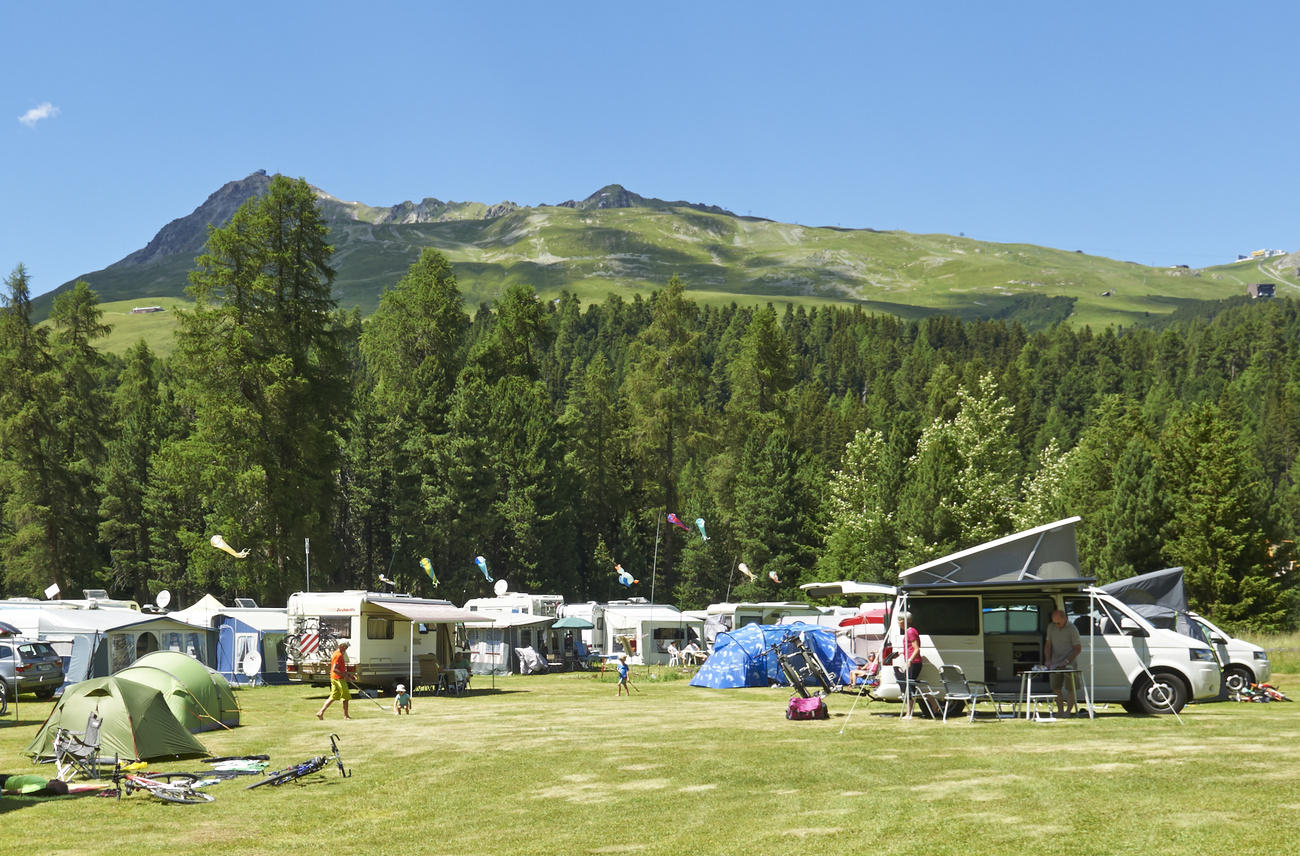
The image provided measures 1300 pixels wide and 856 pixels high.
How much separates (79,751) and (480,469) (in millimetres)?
42015

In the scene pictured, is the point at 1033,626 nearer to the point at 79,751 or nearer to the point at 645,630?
the point at 79,751

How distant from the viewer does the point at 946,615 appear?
718 inches

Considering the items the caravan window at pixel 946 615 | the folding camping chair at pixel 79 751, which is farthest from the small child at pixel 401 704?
the caravan window at pixel 946 615

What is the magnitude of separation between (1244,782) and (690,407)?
186ft

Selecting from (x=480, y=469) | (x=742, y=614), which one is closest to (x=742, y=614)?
(x=742, y=614)

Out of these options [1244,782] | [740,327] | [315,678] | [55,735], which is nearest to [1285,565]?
[315,678]

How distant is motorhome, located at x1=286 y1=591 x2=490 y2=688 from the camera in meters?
28.7

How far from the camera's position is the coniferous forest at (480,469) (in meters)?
41.0

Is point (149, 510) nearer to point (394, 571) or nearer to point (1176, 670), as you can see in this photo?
point (394, 571)

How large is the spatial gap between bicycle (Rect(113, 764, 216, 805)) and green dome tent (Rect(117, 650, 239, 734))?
398cm

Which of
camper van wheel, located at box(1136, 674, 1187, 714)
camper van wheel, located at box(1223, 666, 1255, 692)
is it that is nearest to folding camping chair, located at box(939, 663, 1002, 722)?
camper van wheel, located at box(1136, 674, 1187, 714)

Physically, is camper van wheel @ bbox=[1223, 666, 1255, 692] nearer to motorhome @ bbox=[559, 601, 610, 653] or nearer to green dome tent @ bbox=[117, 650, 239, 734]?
green dome tent @ bbox=[117, 650, 239, 734]

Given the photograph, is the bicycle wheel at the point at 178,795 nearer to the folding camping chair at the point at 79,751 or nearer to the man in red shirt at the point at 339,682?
the folding camping chair at the point at 79,751

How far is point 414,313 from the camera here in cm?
5706
